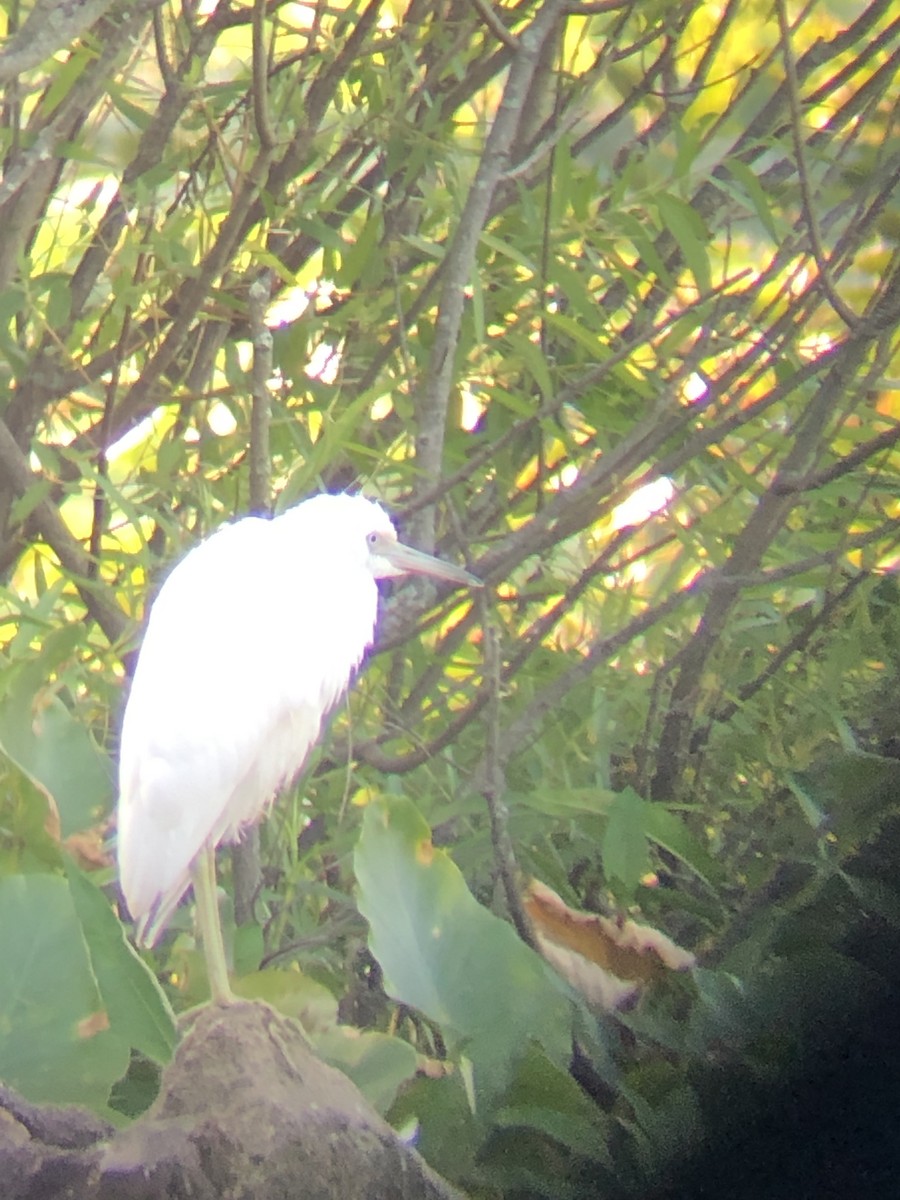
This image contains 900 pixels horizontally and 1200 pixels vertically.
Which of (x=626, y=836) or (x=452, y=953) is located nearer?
(x=452, y=953)

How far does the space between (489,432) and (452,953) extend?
1.66 ft

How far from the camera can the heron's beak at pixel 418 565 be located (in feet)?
3.42

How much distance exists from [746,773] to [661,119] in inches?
21.9

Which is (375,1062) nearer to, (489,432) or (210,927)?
(210,927)

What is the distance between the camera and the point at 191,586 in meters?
0.92

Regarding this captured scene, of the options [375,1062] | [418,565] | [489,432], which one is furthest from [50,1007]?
[489,432]

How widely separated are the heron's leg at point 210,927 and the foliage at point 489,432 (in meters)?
0.05

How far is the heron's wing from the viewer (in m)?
0.88

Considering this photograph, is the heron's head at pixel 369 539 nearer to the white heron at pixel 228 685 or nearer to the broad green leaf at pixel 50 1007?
the white heron at pixel 228 685

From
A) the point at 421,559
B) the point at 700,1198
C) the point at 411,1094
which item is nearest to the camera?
the point at 700,1198

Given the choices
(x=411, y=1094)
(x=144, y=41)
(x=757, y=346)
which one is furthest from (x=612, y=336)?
(x=411, y=1094)

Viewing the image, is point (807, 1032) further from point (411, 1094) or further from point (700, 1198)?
point (411, 1094)

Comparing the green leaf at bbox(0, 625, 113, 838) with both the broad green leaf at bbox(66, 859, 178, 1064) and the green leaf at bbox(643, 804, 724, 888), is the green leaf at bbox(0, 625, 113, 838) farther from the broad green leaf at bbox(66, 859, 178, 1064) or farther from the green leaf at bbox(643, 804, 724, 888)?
the green leaf at bbox(643, 804, 724, 888)

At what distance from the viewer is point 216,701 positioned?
0.90 m
